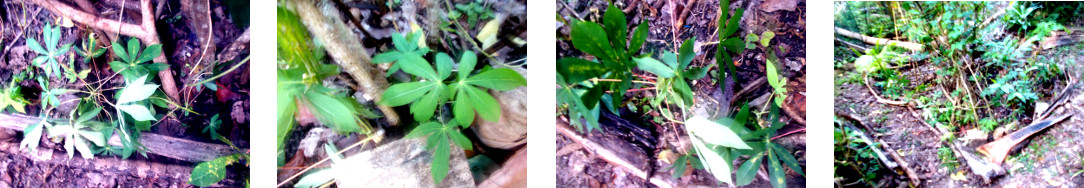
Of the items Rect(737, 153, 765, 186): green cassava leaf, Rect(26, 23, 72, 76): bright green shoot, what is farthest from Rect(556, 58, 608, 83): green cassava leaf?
Rect(26, 23, 72, 76): bright green shoot

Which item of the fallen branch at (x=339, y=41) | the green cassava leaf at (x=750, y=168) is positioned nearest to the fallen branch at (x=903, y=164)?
the green cassava leaf at (x=750, y=168)

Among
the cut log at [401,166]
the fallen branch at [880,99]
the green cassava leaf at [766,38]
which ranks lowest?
the cut log at [401,166]

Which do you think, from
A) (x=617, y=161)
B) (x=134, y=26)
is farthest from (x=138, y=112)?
(x=617, y=161)

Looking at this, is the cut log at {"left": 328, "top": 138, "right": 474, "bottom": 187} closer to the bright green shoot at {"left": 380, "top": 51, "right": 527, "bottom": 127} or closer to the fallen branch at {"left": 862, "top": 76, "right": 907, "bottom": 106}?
the bright green shoot at {"left": 380, "top": 51, "right": 527, "bottom": 127}

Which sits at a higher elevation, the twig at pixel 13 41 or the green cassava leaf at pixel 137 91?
the twig at pixel 13 41

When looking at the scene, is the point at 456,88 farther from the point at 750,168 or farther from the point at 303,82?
the point at 750,168

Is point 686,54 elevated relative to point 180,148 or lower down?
elevated

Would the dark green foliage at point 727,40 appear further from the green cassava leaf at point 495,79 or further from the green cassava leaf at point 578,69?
the green cassava leaf at point 495,79

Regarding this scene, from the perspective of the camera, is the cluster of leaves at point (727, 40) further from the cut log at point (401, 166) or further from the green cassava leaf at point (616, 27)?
the cut log at point (401, 166)
